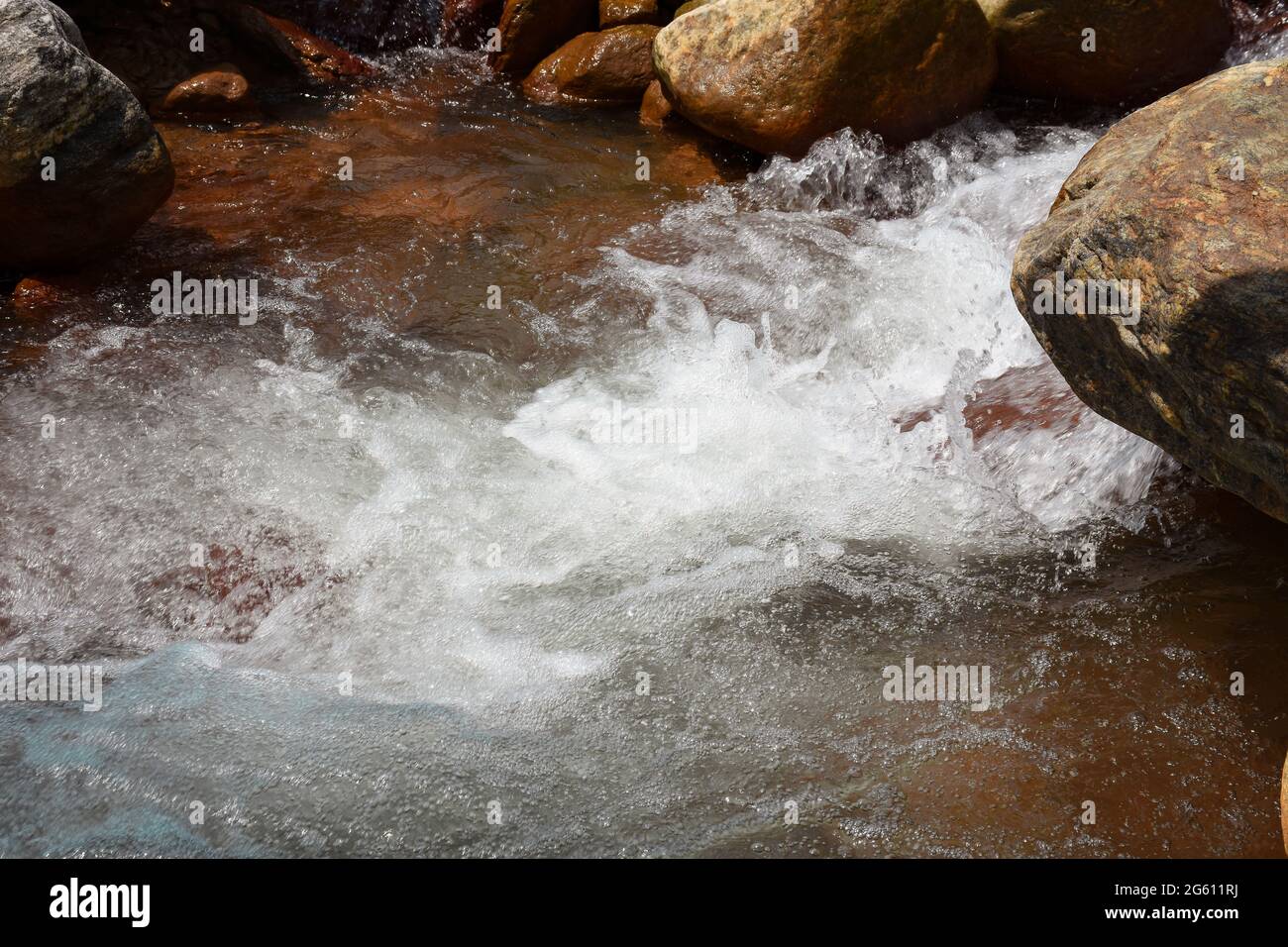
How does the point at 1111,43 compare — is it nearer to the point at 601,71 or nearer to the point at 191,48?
the point at 601,71

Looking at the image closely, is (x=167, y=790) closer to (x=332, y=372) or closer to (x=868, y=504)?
(x=332, y=372)

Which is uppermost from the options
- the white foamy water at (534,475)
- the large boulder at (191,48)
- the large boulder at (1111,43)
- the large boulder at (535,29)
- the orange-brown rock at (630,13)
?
the large boulder at (1111,43)

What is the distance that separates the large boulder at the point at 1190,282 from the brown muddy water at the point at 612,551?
0.70 meters

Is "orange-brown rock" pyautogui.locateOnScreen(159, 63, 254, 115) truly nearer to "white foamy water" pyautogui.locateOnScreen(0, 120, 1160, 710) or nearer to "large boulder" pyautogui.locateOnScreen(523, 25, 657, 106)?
"large boulder" pyautogui.locateOnScreen(523, 25, 657, 106)

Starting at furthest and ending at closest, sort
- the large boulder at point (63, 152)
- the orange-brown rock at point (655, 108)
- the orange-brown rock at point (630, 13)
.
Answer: the orange-brown rock at point (630, 13), the orange-brown rock at point (655, 108), the large boulder at point (63, 152)

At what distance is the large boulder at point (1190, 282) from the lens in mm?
2807

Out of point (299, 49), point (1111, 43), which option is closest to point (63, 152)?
point (299, 49)

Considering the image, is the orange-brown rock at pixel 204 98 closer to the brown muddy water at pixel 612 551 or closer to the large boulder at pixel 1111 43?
the brown muddy water at pixel 612 551

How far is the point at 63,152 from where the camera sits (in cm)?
485

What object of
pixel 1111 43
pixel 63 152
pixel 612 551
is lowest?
pixel 612 551

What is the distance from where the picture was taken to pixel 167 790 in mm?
2984

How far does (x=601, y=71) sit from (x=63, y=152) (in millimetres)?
3955

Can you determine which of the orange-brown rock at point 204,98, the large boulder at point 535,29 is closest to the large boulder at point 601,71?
the large boulder at point 535,29

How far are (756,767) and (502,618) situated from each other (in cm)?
106
